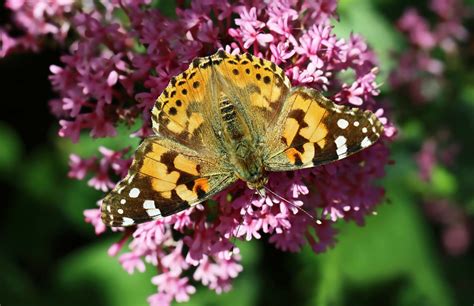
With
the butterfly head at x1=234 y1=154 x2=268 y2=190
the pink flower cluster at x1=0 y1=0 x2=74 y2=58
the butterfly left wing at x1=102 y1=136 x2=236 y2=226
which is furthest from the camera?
the pink flower cluster at x1=0 y1=0 x2=74 y2=58

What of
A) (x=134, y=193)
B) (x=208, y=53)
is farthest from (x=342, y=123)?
(x=134, y=193)

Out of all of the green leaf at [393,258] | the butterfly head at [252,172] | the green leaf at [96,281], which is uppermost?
the butterfly head at [252,172]

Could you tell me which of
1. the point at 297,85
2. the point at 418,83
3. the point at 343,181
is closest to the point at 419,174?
the point at 418,83

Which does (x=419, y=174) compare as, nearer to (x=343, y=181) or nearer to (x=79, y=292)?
(x=343, y=181)

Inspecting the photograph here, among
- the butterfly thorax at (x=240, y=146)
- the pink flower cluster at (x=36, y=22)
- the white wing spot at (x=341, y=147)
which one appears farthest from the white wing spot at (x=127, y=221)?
the pink flower cluster at (x=36, y=22)

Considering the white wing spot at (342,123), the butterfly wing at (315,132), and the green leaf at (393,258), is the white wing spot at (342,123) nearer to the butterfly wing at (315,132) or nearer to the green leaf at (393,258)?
the butterfly wing at (315,132)

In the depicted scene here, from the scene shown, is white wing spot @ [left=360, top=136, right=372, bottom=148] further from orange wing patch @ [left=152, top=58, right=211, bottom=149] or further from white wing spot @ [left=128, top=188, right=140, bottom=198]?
white wing spot @ [left=128, top=188, right=140, bottom=198]

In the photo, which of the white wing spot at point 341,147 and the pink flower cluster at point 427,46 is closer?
the white wing spot at point 341,147

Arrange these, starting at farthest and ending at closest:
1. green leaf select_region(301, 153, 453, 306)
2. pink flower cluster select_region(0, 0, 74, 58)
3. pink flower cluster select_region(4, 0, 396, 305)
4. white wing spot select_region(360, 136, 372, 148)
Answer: green leaf select_region(301, 153, 453, 306) < pink flower cluster select_region(0, 0, 74, 58) < pink flower cluster select_region(4, 0, 396, 305) < white wing spot select_region(360, 136, 372, 148)

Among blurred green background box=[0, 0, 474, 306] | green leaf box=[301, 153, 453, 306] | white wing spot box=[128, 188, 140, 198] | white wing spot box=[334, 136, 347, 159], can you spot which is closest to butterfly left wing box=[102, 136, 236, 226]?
white wing spot box=[128, 188, 140, 198]
